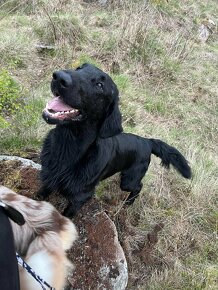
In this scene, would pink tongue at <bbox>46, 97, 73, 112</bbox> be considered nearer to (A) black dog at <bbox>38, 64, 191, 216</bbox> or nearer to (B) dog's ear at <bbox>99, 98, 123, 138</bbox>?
(A) black dog at <bbox>38, 64, 191, 216</bbox>

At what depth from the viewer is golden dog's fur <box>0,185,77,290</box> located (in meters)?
1.72

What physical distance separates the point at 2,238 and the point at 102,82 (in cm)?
176

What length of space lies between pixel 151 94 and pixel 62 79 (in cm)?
338

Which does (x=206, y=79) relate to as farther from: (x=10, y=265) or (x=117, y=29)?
(x=10, y=265)

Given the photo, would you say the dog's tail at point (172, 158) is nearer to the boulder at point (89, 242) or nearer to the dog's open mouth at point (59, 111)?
the boulder at point (89, 242)

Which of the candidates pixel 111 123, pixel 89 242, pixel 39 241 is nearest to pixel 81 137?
pixel 111 123

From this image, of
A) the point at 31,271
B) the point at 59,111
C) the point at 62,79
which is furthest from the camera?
the point at 59,111

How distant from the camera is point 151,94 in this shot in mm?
5891

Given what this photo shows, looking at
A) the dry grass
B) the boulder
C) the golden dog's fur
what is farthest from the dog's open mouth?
the dry grass

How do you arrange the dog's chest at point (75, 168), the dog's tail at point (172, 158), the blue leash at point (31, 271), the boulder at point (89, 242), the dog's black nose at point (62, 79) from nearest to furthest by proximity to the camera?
the blue leash at point (31, 271) < the dog's black nose at point (62, 79) < the boulder at point (89, 242) < the dog's chest at point (75, 168) < the dog's tail at point (172, 158)

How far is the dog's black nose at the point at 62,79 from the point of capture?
2.66 metres

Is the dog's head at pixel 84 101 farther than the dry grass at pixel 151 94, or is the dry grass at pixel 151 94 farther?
the dry grass at pixel 151 94

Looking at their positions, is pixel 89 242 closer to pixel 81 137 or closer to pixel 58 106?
pixel 81 137

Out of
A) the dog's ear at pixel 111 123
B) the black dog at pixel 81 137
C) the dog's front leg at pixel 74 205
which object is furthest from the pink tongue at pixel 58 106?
the dog's front leg at pixel 74 205
